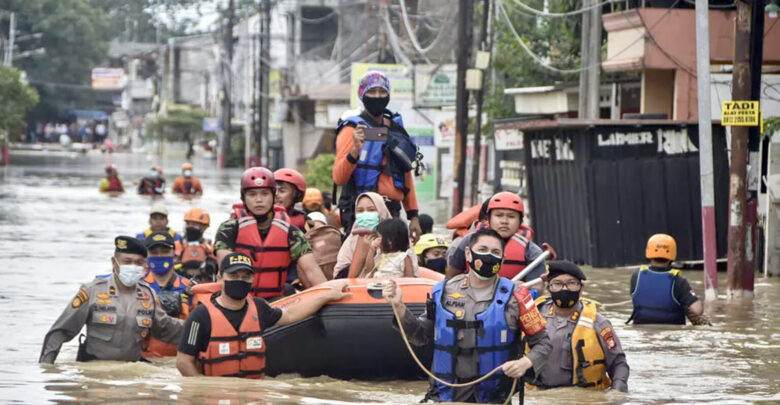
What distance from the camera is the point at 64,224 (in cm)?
3297

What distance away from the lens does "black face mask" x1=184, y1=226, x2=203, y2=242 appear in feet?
52.1

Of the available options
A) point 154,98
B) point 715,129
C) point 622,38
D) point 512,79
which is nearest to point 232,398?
point 715,129

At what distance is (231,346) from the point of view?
383 inches

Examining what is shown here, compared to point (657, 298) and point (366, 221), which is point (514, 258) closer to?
point (366, 221)

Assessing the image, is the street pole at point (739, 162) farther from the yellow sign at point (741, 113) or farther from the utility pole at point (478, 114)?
the utility pole at point (478, 114)

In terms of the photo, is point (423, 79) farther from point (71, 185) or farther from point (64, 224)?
point (71, 185)

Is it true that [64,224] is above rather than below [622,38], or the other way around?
below

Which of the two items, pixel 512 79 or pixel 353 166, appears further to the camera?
pixel 512 79

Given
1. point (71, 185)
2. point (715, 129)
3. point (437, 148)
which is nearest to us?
point (715, 129)

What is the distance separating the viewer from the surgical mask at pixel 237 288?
949 cm

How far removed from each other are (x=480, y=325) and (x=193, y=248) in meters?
7.72

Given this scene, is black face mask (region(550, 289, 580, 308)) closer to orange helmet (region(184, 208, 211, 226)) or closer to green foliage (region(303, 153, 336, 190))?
orange helmet (region(184, 208, 211, 226))

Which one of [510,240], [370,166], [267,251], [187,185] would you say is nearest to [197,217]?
[370,166]

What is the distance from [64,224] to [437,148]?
14.6 metres
